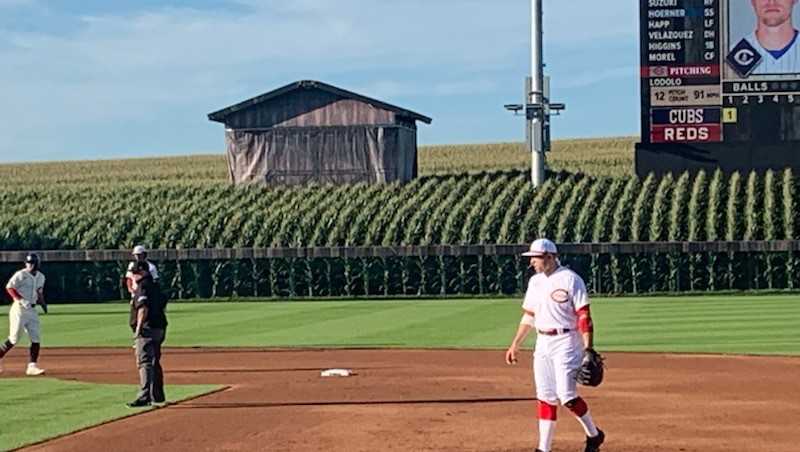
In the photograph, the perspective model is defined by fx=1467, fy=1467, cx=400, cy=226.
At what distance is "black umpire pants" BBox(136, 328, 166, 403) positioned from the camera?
681 inches

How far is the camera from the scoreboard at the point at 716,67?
148 ft

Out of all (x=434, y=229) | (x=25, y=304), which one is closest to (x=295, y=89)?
(x=434, y=229)

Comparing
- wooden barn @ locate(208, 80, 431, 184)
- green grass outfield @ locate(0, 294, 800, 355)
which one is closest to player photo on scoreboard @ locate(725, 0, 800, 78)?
green grass outfield @ locate(0, 294, 800, 355)

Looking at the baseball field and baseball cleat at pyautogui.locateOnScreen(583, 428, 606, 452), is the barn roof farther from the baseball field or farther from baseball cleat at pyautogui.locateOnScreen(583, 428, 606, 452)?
baseball cleat at pyautogui.locateOnScreen(583, 428, 606, 452)

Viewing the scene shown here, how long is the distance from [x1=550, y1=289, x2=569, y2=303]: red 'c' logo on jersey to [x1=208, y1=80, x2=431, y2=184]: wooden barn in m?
44.7

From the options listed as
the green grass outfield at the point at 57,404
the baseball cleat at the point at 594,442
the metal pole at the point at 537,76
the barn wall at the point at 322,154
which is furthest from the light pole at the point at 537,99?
the baseball cleat at the point at 594,442

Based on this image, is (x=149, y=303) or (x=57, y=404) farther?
(x=57, y=404)

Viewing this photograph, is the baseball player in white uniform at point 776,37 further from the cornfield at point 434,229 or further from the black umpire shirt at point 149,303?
the black umpire shirt at point 149,303

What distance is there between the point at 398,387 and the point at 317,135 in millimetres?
38480

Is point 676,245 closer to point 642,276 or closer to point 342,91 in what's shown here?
point 642,276

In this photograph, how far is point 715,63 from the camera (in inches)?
1789

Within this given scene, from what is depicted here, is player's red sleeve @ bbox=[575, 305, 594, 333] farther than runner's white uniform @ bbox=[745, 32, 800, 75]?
No

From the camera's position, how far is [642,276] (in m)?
45.5

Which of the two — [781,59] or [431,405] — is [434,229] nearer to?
[781,59]
